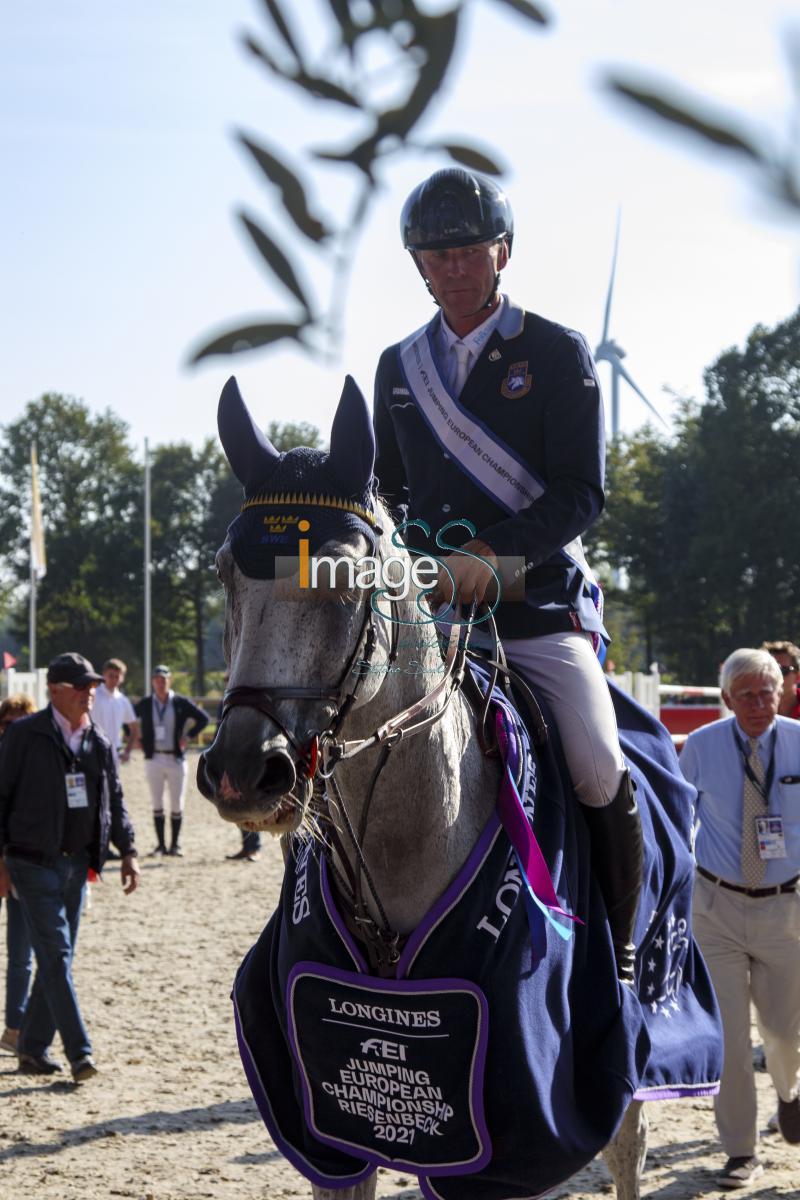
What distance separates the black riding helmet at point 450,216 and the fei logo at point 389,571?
702mm

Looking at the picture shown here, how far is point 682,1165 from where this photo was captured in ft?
20.7

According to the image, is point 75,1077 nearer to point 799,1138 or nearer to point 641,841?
point 799,1138

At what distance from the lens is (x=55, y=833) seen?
305 inches

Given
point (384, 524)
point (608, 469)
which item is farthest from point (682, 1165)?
point (384, 524)

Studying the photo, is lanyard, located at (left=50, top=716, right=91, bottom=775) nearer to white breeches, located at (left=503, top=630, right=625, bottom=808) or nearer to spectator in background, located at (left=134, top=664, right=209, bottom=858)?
white breeches, located at (left=503, top=630, right=625, bottom=808)

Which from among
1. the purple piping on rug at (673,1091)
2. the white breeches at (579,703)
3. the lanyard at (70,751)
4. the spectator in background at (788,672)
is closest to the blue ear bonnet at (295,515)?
the white breeches at (579,703)

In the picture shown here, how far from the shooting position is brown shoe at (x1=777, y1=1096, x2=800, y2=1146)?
21.1 feet

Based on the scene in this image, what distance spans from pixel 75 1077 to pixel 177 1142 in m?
1.13

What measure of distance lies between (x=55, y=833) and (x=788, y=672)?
4233 millimetres

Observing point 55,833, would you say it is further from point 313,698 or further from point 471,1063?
point 313,698

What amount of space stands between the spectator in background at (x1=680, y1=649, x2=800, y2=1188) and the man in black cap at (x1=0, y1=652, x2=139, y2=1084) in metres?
3.19

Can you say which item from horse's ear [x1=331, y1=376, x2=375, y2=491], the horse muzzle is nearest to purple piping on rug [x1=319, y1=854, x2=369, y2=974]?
the horse muzzle

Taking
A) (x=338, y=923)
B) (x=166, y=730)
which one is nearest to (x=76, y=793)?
(x=338, y=923)

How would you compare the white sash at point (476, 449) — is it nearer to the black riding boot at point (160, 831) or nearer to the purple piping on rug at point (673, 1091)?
the purple piping on rug at point (673, 1091)
